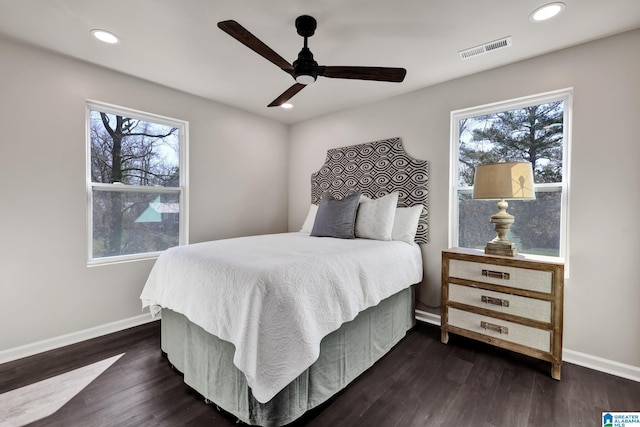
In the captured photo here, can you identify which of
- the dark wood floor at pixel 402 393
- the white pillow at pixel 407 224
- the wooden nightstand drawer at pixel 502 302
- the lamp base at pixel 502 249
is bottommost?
the dark wood floor at pixel 402 393

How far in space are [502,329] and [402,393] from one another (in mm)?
980

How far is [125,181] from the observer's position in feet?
9.15

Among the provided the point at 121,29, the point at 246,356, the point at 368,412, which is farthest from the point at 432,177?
the point at 121,29

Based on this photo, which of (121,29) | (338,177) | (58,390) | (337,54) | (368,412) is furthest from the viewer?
(338,177)

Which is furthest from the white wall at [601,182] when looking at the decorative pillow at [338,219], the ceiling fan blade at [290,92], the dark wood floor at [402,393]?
the ceiling fan blade at [290,92]

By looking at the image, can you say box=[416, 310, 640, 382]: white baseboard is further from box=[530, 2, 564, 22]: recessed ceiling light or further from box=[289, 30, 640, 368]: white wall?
box=[530, 2, 564, 22]: recessed ceiling light

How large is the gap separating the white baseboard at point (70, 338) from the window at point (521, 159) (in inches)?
130

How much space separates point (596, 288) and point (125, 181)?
419cm

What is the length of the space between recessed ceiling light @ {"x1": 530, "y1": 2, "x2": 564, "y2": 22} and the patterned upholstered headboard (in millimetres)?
1369

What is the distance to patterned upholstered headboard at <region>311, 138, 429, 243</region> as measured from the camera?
9.77ft

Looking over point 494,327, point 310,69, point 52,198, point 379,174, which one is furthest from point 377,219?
point 52,198

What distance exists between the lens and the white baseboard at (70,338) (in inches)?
85.5

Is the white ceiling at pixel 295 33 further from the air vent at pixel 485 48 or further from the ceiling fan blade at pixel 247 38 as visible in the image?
the ceiling fan blade at pixel 247 38

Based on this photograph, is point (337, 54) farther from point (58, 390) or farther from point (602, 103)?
point (58, 390)
